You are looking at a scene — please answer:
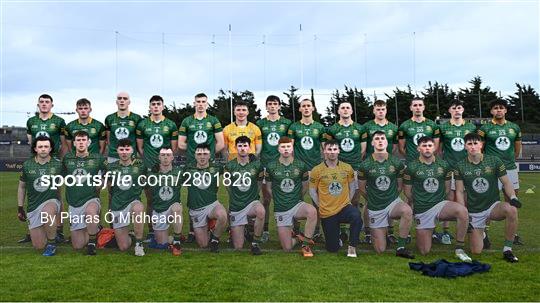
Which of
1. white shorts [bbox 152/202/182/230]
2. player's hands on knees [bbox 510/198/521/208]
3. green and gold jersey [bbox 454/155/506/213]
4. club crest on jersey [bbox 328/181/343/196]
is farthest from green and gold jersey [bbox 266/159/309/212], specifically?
player's hands on knees [bbox 510/198/521/208]

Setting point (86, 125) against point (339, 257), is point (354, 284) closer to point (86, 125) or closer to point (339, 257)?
point (339, 257)

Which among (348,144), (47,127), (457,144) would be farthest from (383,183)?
(47,127)

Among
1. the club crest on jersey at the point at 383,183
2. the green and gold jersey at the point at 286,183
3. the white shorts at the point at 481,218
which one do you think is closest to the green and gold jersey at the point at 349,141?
the club crest on jersey at the point at 383,183

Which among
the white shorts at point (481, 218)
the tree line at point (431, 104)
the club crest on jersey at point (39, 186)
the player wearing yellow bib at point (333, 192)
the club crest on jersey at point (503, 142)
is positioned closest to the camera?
the white shorts at point (481, 218)

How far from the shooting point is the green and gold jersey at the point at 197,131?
8.23 meters

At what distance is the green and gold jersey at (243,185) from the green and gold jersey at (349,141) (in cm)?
160

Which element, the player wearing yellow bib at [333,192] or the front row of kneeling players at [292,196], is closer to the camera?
the front row of kneeling players at [292,196]

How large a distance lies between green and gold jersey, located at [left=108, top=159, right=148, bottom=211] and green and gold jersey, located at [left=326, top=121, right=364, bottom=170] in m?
3.38

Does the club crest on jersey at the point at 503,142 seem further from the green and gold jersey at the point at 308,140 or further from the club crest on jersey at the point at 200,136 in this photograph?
the club crest on jersey at the point at 200,136

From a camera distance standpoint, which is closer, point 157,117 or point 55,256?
point 55,256

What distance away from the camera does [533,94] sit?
45.9 metres

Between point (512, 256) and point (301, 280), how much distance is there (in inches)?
126

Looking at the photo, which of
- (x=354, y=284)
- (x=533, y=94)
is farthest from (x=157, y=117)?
(x=533, y=94)

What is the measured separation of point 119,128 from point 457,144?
19.7ft
